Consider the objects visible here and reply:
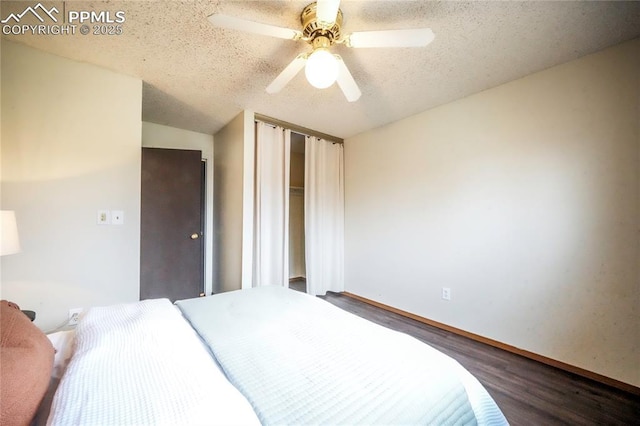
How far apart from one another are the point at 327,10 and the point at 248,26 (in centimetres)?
42

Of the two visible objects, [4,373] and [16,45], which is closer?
[4,373]

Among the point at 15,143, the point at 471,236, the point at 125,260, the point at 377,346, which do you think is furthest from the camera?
the point at 471,236

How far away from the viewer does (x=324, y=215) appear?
11.5ft

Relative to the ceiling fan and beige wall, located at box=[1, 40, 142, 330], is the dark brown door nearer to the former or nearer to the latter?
beige wall, located at box=[1, 40, 142, 330]

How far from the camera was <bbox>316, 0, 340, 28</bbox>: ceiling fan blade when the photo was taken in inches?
45.4

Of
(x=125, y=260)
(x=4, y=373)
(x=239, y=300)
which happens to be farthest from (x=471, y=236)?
(x=125, y=260)

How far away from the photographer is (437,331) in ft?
8.02


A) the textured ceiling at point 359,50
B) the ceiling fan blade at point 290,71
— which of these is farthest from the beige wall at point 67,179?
the ceiling fan blade at point 290,71

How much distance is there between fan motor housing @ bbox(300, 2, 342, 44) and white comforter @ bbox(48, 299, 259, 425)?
5.64 ft

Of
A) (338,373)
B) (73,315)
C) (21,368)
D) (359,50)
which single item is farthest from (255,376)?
(359,50)

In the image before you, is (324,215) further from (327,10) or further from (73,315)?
(73,315)

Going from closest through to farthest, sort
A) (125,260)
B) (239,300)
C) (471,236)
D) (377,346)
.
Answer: (377,346) → (239,300) → (125,260) → (471,236)

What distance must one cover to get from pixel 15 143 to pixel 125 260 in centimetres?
105

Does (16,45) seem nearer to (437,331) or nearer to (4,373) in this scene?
(4,373)
